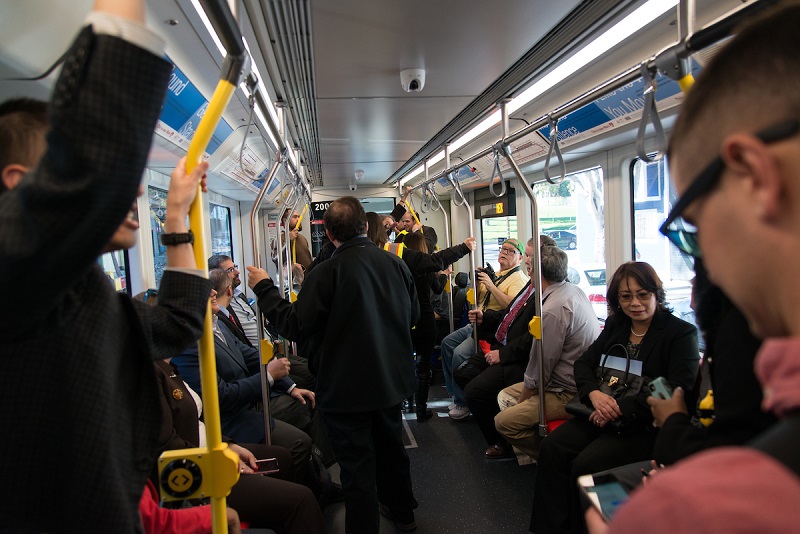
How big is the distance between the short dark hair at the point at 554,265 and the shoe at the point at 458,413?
198 cm

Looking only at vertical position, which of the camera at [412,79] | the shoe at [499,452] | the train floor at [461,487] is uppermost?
the camera at [412,79]

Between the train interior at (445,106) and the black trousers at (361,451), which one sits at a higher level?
the train interior at (445,106)

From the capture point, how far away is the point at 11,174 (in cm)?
79

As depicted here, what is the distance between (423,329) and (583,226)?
2443mm

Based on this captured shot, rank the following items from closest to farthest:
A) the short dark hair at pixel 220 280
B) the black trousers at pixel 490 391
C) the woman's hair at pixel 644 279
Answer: the woman's hair at pixel 644 279, the short dark hair at pixel 220 280, the black trousers at pixel 490 391

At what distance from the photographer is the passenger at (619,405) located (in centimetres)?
255

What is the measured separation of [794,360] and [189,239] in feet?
3.70

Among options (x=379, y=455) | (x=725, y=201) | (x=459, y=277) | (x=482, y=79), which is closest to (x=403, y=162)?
(x=459, y=277)

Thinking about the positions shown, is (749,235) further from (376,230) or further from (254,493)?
(376,230)

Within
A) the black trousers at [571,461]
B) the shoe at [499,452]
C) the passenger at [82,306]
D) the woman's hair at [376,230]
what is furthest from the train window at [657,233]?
the passenger at [82,306]

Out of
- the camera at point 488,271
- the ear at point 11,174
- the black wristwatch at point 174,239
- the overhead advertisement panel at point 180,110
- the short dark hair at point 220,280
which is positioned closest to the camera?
the ear at point 11,174

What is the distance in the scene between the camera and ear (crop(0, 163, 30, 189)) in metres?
0.79

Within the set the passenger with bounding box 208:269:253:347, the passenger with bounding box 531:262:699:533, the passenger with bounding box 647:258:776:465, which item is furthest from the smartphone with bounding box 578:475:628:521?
the passenger with bounding box 208:269:253:347

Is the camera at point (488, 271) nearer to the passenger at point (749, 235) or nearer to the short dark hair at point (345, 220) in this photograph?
the short dark hair at point (345, 220)
